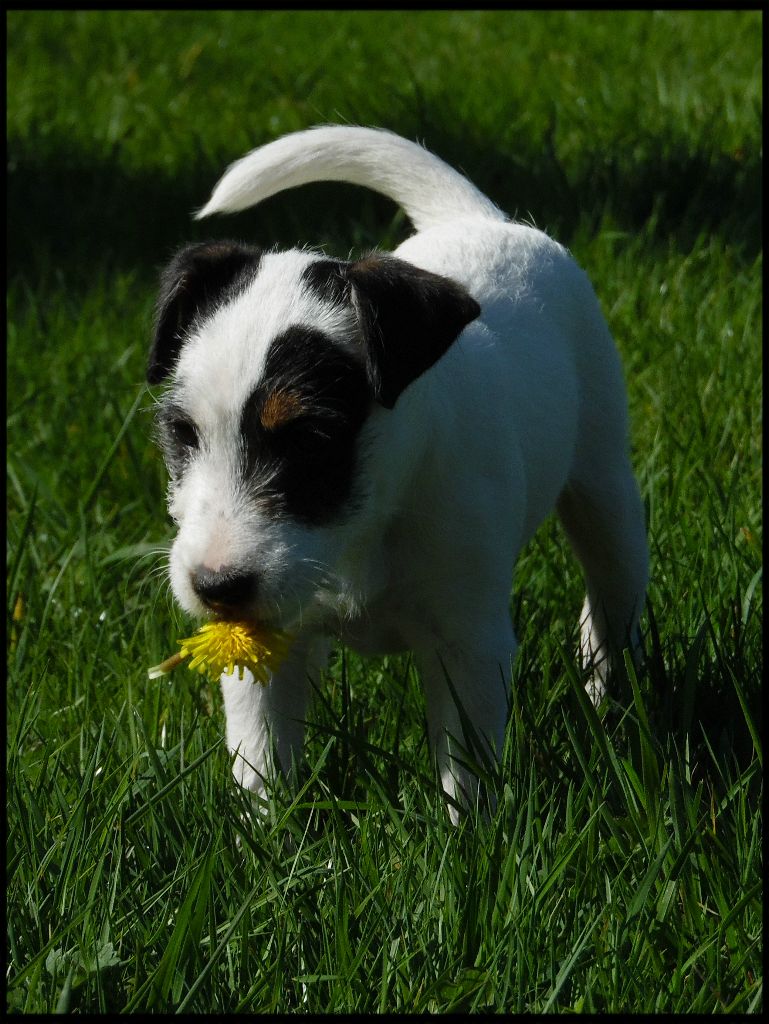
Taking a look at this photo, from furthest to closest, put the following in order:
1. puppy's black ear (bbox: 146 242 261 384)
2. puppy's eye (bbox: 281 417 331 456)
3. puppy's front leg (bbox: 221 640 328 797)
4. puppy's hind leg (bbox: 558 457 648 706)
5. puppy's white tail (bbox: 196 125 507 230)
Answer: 1. puppy's hind leg (bbox: 558 457 648 706)
2. puppy's white tail (bbox: 196 125 507 230)
3. puppy's front leg (bbox: 221 640 328 797)
4. puppy's black ear (bbox: 146 242 261 384)
5. puppy's eye (bbox: 281 417 331 456)

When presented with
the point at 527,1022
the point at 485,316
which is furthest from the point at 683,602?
the point at 527,1022

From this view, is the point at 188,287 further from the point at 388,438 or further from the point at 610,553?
the point at 610,553

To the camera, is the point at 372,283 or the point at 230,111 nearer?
the point at 372,283

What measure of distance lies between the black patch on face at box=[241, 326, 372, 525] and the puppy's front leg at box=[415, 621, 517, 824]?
19.4 inches

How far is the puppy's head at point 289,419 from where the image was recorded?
8.00ft

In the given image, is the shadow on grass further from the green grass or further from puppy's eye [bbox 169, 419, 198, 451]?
puppy's eye [bbox 169, 419, 198, 451]

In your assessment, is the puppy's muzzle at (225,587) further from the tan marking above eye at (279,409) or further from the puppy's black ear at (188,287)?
the puppy's black ear at (188,287)

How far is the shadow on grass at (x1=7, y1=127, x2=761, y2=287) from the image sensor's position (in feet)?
19.9

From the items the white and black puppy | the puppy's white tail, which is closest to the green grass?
the white and black puppy

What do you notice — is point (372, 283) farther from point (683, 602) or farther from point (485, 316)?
point (683, 602)

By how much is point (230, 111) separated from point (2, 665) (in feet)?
17.1

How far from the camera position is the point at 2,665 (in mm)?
3617

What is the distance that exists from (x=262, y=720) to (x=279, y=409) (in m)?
0.86

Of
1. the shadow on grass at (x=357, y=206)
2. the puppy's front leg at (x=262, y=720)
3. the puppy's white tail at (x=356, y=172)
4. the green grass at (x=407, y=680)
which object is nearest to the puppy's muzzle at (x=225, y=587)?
the green grass at (x=407, y=680)
